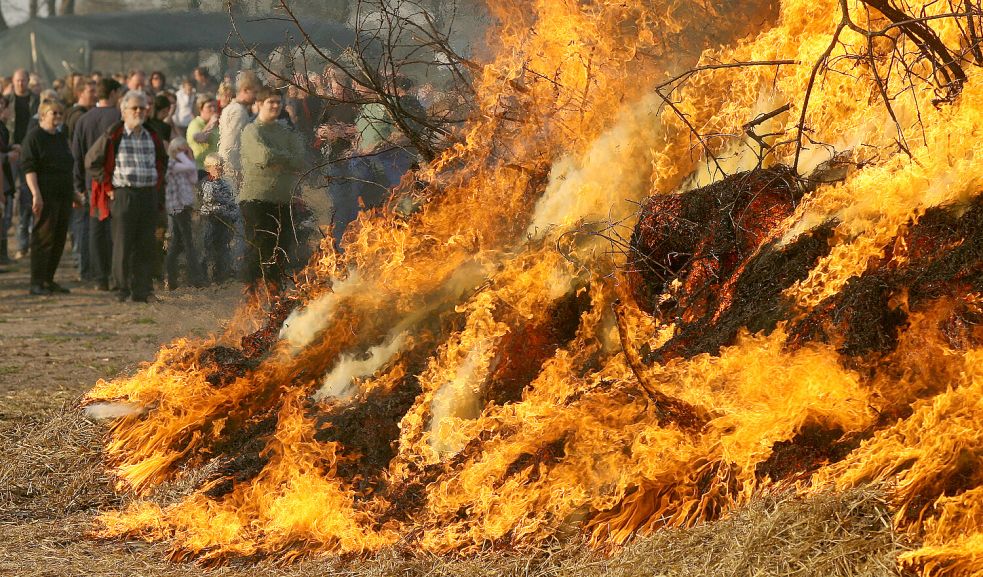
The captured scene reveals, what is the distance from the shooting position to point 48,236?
12977 millimetres

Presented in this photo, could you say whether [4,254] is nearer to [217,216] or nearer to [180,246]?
[180,246]

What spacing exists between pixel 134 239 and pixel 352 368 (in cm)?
680

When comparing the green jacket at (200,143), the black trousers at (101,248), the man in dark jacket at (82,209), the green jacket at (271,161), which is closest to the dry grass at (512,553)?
the green jacket at (271,161)

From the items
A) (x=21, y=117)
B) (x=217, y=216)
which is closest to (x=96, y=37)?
(x=21, y=117)

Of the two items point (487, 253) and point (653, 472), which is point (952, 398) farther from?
point (487, 253)

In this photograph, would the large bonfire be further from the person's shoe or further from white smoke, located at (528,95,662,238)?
the person's shoe

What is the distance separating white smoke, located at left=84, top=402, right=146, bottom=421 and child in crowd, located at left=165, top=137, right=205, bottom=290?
231 inches

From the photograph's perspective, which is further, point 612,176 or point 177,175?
point 177,175

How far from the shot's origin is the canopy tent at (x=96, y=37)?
57.3 feet

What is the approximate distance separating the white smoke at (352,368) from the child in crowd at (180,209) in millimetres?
6956

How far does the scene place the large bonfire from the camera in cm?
449

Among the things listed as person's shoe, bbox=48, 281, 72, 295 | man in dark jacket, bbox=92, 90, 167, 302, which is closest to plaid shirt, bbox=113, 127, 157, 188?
man in dark jacket, bbox=92, 90, 167, 302

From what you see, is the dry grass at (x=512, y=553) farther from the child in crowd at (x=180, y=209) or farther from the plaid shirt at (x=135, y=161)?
the child in crowd at (x=180, y=209)

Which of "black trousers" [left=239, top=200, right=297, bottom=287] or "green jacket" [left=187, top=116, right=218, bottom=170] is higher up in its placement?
"green jacket" [left=187, top=116, right=218, bottom=170]
